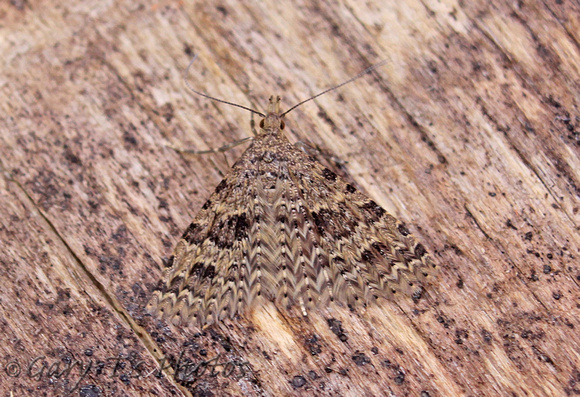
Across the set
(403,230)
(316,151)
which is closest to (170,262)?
(316,151)

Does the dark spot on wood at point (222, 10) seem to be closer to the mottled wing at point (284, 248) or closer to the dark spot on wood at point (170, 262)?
the mottled wing at point (284, 248)

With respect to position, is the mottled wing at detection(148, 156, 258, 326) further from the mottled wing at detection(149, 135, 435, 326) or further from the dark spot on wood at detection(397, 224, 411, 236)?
the dark spot on wood at detection(397, 224, 411, 236)

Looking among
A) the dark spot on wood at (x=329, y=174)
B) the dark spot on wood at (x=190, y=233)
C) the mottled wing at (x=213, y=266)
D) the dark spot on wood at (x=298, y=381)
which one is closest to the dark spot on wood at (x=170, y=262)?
the mottled wing at (x=213, y=266)

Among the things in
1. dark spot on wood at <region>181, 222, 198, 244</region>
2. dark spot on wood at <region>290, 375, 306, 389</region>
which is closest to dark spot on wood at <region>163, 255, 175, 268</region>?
dark spot on wood at <region>181, 222, 198, 244</region>

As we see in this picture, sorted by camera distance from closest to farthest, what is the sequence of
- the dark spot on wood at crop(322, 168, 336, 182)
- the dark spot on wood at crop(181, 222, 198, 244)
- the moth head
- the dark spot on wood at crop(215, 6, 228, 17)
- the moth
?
the moth → the dark spot on wood at crop(181, 222, 198, 244) → the dark spot on wood at crop(322, 168, 336, 182) → the moth head → the dark spot on wood at crop(215, 6, 228, 17)

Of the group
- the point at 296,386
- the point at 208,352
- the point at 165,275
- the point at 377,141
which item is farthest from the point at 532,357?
the point at 165,275
